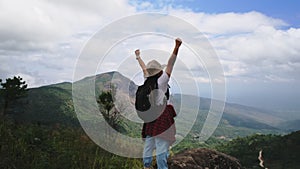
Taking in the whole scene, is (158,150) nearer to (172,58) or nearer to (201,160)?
(172,58)

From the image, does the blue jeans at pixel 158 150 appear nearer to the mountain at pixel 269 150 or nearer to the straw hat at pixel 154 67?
the straw hat at pixel 154 67

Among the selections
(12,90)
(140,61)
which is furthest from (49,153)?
(12,90)

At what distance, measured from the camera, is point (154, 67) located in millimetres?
Answer: 4703

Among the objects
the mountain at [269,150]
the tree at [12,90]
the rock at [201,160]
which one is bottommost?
the mountain at [269,150]

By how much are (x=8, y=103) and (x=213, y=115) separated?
27.4m

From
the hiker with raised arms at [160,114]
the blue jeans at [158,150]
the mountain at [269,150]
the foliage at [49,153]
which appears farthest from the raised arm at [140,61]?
the mountain at [269,150]

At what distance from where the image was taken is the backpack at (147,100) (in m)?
4.65

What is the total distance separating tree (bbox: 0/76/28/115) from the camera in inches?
1088

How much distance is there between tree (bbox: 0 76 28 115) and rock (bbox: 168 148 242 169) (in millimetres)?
24002

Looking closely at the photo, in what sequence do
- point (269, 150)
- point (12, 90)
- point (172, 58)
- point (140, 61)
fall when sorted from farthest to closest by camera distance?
point (269, 150), point (12, 90), point (140, 61), point (172, 58)

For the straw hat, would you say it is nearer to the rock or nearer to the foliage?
the foliage

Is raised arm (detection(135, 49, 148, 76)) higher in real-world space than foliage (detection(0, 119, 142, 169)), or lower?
higher

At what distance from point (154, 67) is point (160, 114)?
0.71 metres

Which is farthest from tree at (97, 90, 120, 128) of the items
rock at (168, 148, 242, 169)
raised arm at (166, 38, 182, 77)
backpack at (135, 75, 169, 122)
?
rock at (168, 148, 242, 169)
